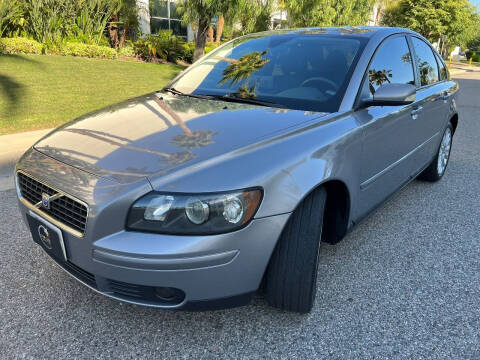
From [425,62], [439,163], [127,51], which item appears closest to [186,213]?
[425,62]

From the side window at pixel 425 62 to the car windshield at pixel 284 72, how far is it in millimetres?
1034

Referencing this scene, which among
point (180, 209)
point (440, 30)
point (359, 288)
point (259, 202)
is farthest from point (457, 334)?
point (440, 30)

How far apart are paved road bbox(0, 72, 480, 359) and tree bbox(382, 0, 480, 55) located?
3182 centimetres

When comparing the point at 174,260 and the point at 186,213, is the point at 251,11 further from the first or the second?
the point at 174,260

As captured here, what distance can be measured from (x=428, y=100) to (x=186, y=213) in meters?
2.83

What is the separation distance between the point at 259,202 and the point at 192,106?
44.5 inches

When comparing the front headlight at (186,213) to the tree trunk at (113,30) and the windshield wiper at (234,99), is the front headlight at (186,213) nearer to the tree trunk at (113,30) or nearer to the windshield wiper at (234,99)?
the windshield wiper at (234,99)

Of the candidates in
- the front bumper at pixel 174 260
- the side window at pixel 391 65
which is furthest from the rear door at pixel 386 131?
the front bumper at pixel 174 260

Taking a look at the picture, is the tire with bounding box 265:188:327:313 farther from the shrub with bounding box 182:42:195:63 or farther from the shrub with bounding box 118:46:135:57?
the shrub with bounding box 182:42:195:63

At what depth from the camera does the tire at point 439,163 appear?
14.9ft

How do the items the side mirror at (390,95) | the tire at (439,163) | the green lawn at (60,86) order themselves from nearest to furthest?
the side mirror at (390,95) < the tire at (439,163) < the green lawn at (60,86)

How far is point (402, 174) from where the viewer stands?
3.38 meters

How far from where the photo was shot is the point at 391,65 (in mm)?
3141

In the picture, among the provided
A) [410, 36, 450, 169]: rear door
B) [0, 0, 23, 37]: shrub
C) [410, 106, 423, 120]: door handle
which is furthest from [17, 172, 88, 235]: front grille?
[0, 0, 23, 37]: shrub
